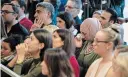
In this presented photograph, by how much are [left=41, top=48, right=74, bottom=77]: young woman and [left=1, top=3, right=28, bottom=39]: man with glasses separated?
68.0 inches

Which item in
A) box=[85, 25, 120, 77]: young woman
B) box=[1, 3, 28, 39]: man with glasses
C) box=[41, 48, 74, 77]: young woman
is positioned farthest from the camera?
box=[1, 3, 28, 39]: man with glasses

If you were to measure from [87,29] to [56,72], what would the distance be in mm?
1097

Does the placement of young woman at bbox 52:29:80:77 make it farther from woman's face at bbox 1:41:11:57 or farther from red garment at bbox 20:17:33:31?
red garment at bbox 20:17:33:31

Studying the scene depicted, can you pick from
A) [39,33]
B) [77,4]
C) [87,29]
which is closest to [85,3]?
[77,4]

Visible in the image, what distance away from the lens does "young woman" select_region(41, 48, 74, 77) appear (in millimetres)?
2590

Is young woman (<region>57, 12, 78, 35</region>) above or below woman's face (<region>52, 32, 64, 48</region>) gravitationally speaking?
below

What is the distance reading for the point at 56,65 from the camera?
260 cm

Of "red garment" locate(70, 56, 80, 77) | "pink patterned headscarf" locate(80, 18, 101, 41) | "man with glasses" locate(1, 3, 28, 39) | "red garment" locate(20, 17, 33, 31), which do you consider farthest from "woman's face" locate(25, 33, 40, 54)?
"red garment" locate(20, 17, 33, 31)

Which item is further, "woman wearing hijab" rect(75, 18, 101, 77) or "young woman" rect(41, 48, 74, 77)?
"woman wearing hijab" rect(75, 18, 101, 77)

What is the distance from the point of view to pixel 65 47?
3.20m

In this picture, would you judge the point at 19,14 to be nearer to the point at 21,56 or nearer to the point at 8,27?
the point at 8,27

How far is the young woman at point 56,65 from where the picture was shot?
2590 millimetres

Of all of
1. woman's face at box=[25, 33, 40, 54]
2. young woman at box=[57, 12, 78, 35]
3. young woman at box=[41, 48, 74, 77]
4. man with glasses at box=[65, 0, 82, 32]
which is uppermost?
young woman at box=[41, 48, 74, 77]

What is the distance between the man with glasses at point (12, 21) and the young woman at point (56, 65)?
173cm
